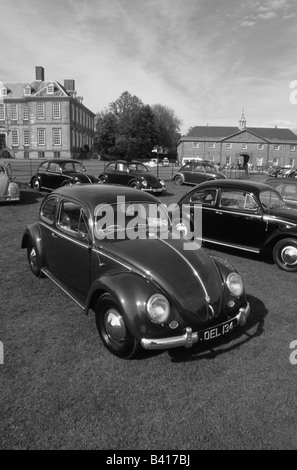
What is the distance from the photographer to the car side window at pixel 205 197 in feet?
26.7

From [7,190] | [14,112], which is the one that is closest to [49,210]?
[7,190]

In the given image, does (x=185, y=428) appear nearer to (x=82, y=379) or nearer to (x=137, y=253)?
(x=82, y=379)

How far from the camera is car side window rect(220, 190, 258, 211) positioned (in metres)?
7.48

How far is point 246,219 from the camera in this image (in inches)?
293

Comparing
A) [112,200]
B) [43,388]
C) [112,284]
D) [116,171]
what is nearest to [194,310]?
[112,284]

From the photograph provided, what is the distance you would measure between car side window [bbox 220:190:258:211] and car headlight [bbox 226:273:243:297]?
11.7 feet

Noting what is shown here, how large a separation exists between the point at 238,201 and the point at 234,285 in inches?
155

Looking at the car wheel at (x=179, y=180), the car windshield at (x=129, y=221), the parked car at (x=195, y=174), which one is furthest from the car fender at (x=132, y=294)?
the car wheel at (x=179, y=180)

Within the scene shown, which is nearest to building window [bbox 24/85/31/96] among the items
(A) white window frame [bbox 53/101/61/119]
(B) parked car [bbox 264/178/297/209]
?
(A) white window frame [bbox 53/101/61/119]

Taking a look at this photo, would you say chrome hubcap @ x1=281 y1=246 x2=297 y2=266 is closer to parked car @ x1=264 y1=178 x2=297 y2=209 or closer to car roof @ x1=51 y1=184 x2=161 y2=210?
car roof @ x1=51 y1=184 x2=161 y2=210

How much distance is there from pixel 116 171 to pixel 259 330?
1502cm

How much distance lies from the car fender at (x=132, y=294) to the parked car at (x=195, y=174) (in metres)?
19.3

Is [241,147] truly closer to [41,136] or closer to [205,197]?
[41,136]

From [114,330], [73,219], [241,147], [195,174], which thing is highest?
[241,147]
